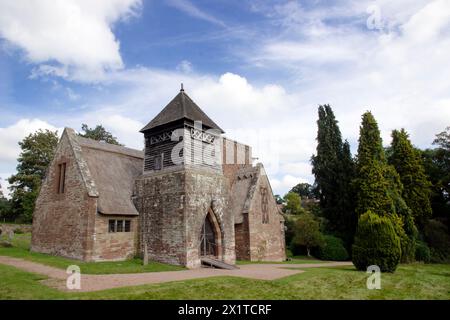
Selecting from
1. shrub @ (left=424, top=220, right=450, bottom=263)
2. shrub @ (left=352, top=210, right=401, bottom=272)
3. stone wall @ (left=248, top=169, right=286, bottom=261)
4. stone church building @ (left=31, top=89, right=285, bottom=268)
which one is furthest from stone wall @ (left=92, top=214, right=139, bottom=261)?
shrub @ (left=424, top=220, right=450, bottom=263)

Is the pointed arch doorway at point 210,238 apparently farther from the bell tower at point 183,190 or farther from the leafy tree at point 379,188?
the leafy tree at point 379,188

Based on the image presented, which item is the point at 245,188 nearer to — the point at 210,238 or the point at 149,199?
the point at 210,238

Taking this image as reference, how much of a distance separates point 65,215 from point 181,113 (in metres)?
9.89

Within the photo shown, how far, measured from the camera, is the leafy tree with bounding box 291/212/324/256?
31141 mm

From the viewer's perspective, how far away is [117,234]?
19.5m

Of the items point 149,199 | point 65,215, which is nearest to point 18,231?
point 65,215

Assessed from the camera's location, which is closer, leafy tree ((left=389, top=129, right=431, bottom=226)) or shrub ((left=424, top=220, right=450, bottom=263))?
shrub ((left=424, top=220, right=450, bottom=263))

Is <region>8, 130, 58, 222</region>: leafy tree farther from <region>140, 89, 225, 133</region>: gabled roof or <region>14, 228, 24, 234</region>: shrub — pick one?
<region>140, 89, 225, 133</region>: gabled roof

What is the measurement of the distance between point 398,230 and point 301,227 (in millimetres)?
8971

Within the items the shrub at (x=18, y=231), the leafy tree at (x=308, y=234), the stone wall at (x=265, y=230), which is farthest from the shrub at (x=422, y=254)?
the shrub at (x=18, y=231)

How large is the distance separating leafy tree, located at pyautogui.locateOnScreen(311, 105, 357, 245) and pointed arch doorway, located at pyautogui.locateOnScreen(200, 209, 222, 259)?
17691 millimetres

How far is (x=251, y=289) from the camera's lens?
10812mm
